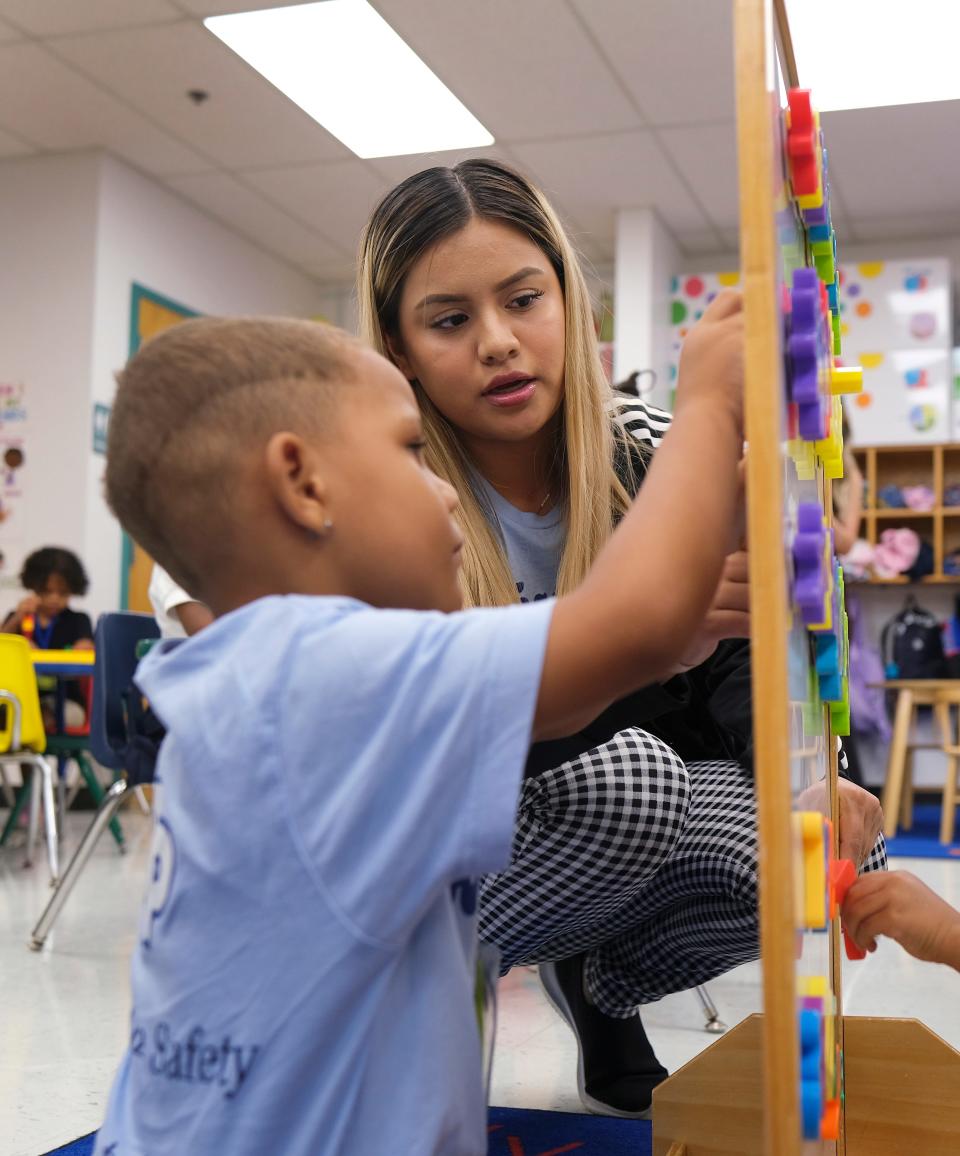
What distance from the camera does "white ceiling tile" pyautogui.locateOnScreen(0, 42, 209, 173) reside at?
4.24 meters

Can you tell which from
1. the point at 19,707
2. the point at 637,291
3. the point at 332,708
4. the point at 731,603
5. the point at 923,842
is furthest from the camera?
the point at 637,291

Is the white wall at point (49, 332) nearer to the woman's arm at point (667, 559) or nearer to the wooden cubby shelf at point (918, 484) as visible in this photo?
the wooden cubby shelf at point (918, 484)

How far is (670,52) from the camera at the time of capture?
13.6 feet

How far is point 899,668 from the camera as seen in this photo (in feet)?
18.8

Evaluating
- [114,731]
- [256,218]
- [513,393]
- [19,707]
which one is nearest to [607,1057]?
[513,393]

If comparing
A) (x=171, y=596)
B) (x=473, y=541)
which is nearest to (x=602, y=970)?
(x=473, y=541)

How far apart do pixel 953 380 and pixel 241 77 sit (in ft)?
10.7

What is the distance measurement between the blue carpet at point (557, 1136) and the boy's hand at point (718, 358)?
88 centimetres

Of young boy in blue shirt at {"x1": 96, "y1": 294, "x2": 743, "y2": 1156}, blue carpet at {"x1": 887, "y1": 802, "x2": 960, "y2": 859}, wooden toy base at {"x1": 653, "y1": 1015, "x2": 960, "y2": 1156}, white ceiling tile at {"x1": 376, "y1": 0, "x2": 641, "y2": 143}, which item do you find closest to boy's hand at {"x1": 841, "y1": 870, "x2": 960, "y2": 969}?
wooden toy base at {"x1": 653, "y1": 1015, "x2": 960, "y2": 1156}

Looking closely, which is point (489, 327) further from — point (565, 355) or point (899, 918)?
point (899, 918)

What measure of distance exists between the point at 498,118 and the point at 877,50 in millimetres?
1304

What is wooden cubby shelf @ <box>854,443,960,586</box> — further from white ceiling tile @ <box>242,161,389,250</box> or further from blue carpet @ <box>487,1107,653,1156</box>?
blue carpet @ <box>487,1107,653,1156</box>

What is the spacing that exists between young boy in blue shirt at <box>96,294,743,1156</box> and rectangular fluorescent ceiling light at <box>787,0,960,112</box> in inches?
144

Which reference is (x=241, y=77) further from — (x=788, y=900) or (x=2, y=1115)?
(x=788, y=900)
